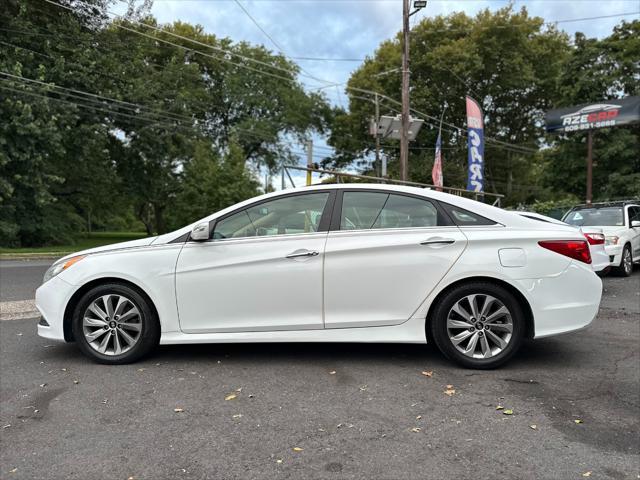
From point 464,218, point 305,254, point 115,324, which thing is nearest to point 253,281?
point 305,254

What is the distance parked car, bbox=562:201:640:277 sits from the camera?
9.59m

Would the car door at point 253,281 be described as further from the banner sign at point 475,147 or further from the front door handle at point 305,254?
the banner sign at point 475,147

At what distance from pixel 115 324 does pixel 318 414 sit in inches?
82.4

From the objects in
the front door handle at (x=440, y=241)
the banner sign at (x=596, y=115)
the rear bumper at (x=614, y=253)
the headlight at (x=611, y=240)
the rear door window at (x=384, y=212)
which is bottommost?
the rear bumper at (x=614, y=253)

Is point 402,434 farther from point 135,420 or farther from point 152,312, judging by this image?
point 152,312

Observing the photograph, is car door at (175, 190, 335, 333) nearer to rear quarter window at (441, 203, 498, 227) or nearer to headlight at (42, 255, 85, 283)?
headlight at (42, 255, 85, 283)

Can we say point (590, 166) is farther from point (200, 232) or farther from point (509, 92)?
point (200, 232)

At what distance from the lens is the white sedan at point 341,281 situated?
157 inches

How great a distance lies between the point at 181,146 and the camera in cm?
2627

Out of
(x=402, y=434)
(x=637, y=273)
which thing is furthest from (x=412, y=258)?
(x=637, y=273)

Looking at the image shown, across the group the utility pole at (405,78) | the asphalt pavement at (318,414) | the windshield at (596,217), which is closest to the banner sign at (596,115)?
the utility pole at (405,78)

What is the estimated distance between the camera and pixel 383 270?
4023 mm

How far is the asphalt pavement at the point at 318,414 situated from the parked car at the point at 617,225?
5.68 metres

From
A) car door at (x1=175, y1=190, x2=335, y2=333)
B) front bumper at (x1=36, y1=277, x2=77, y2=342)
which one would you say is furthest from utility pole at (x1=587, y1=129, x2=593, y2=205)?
front bumper at (x1=36, y1=277, x2=77, y2=342)
